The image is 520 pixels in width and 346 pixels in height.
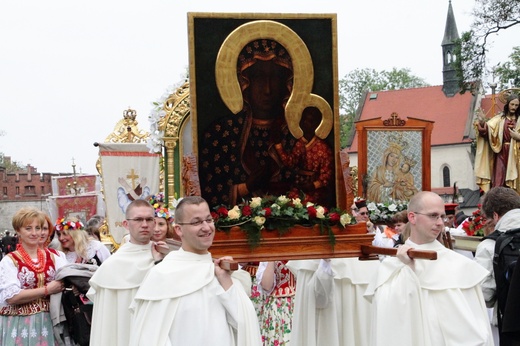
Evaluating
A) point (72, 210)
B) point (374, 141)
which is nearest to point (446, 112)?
point (72, 210)

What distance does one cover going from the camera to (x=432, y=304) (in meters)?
6.61

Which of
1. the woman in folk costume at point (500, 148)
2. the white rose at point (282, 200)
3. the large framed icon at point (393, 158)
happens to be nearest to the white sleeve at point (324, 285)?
the white rose at point (282, 200)

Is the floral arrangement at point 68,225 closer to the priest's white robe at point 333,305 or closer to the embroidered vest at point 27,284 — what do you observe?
the embroidered vest at point 27,284

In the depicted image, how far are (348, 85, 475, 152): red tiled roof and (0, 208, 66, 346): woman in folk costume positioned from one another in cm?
6825

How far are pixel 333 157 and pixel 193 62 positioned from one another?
5.55 ft

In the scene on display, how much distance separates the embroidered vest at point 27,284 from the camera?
8297 millimetres

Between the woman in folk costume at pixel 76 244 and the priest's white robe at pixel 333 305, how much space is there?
3.33 metres

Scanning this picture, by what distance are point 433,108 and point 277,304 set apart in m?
71.2

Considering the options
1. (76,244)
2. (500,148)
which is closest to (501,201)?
(76,244)

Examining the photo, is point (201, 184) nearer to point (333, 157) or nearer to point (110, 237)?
point (333, 157)

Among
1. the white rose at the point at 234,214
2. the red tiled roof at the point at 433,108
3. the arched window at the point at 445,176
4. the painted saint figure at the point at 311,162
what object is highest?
the red tiled roof at the point at 433,108

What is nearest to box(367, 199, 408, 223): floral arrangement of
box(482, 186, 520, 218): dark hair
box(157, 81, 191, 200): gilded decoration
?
box(157, 81, 191, 200): gilded decoration

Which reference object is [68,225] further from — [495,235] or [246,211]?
[495,235]

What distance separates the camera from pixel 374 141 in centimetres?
1872
